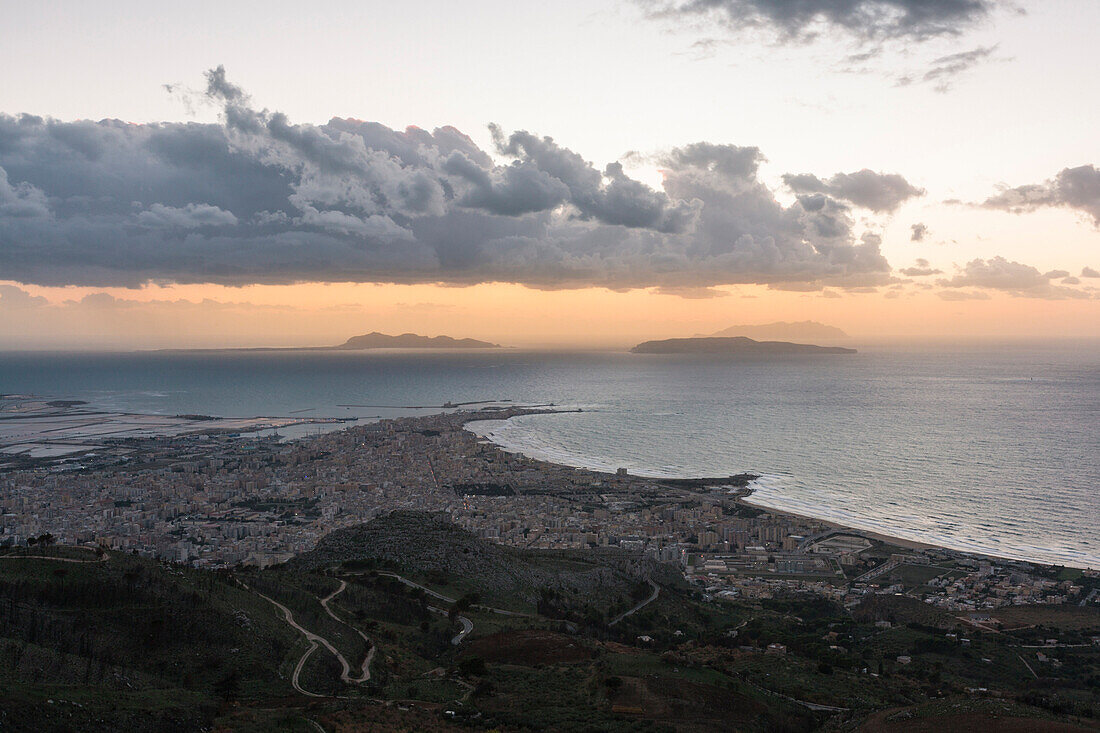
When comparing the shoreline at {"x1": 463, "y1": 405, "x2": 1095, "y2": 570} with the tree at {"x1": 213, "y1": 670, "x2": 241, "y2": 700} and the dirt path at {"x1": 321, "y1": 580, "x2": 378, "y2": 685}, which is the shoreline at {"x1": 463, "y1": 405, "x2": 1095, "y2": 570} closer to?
the dirt path at {"x1": 321, "y1": 580, "x2": 378, "y2": 685}

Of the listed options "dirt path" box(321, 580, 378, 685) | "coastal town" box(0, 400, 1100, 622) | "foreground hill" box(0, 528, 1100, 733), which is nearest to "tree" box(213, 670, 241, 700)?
"foreground hill" box(0, 528, 1100, 733)

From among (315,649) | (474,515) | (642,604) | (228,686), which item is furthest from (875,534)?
(228,686)

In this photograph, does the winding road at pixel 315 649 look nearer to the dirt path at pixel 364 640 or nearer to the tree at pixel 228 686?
the dirt path at pixel 364 640

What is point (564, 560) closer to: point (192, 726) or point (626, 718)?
point (626, 718)

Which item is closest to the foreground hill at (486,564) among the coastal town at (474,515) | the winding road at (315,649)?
the coastal town at (474,515)

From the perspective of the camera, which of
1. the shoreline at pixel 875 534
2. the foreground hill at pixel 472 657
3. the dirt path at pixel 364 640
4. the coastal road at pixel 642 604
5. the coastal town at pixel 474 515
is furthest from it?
the shoreline at pixel 875 534

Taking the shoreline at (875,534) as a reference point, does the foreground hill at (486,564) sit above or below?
above

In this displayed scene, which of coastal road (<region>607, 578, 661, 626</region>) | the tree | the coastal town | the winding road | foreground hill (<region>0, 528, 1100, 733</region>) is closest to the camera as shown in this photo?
foreground hill (<region>0, 528, 1100, 733</region>)

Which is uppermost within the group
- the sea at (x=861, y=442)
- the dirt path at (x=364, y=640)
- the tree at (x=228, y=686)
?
the tree at (x=228, y=686)

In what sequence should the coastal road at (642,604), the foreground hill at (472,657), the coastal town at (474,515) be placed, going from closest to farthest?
the foreground hill at (472,657) < the coastal road at (642,604) < the coastal town at (474,515)
